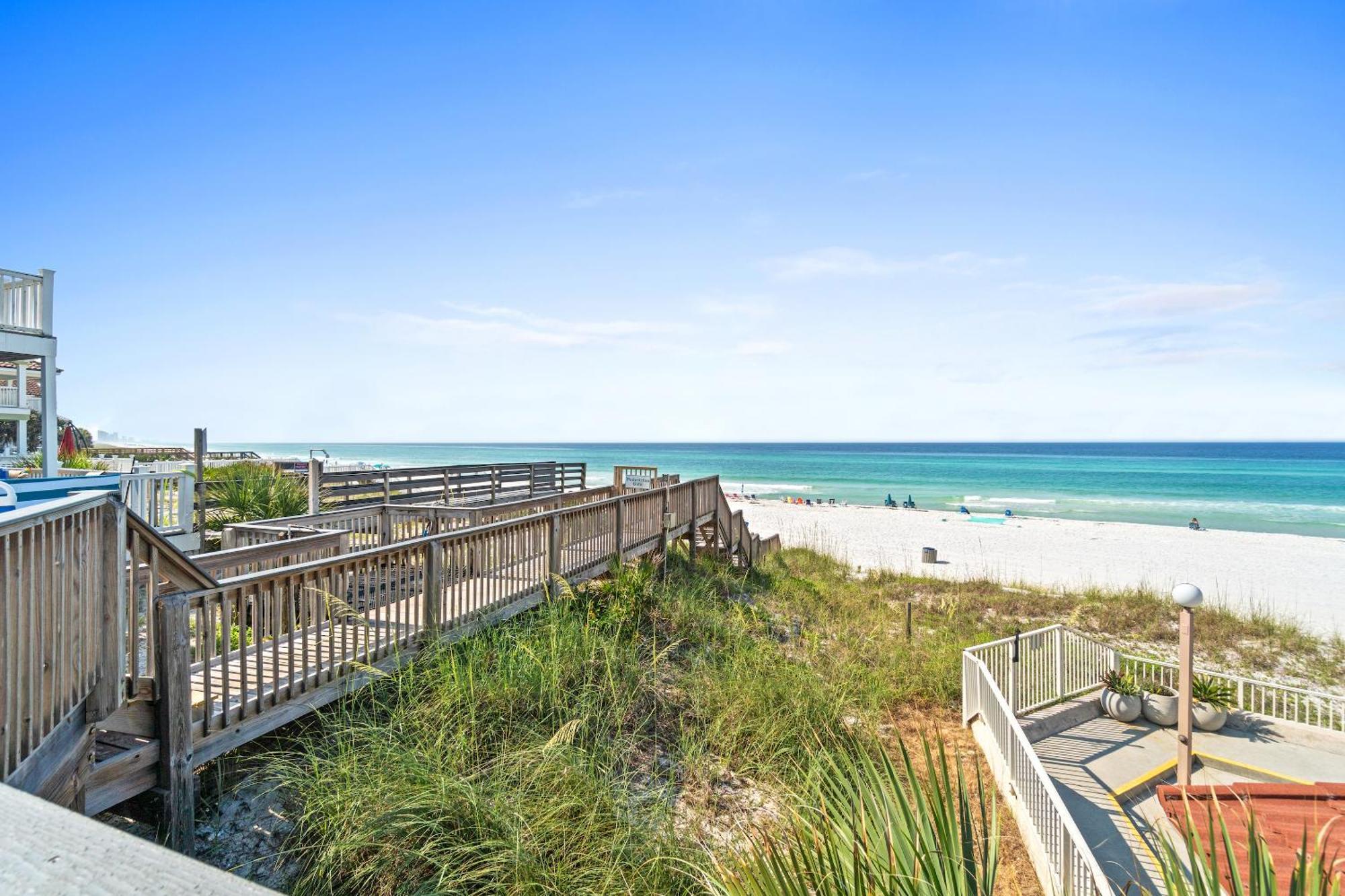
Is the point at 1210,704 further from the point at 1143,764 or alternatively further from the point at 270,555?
the point at 270,555

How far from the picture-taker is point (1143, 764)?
7789mm

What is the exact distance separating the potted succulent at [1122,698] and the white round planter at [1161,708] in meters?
0.10

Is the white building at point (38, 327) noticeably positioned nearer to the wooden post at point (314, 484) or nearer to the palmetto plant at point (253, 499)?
the palmetto plant at point (253, 499)

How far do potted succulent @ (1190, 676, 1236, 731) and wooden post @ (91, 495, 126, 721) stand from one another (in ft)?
37.1

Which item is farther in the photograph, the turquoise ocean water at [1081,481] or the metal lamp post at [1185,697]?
the turquoise ocean water at [1081,481]

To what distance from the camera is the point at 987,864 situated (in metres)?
2.40

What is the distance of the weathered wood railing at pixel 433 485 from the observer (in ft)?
50.3

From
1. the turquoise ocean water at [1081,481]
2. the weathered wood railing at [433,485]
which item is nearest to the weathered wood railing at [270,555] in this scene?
the weathered wood railing at [433,485]

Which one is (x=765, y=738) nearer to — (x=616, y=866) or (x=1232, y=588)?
(x=616, y=866)

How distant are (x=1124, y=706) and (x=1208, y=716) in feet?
3.05

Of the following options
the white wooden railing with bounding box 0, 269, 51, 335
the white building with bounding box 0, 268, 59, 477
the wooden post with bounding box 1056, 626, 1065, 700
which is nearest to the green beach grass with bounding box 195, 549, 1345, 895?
the wooden post with bounding box 1056, 626, 1065, 700

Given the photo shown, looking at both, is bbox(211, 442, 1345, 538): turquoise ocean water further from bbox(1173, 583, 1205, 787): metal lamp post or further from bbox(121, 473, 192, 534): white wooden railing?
bbox(121, 473, 192, 534): white wooden railing

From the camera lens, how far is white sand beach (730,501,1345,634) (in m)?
19.0

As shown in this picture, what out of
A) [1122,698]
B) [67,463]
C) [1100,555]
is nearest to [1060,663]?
[1122,698]
